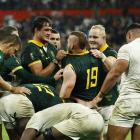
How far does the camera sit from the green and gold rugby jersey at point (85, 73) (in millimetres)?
7793

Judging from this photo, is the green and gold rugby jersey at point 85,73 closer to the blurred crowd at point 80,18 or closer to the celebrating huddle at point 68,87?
the celebrating huddle at point 68,87

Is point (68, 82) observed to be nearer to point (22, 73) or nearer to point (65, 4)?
point (22, 73)

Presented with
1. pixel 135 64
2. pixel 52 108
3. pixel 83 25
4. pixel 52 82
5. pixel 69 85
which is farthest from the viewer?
pixel 83 25

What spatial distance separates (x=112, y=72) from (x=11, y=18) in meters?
21.8

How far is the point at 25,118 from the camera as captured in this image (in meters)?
7.22

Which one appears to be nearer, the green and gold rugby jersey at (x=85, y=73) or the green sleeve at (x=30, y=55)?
the green and gold rugby jersey at (x=85, y=73)

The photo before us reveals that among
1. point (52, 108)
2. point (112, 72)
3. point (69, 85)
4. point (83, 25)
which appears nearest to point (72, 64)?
point (69, 85)

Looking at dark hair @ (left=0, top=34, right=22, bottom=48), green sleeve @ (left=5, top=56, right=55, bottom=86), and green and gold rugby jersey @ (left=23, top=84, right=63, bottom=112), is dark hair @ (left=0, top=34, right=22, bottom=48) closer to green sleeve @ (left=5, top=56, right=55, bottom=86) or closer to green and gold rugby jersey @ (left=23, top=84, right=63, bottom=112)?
green sleeve @ (left=5, top=56, right=55, bottom=86)

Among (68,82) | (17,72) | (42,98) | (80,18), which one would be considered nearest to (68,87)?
(68,82)

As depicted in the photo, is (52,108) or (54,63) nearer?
(52,108)

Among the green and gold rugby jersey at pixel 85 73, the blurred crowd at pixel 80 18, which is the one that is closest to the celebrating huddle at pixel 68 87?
the green and gold rugby jersey at pixel 85 73

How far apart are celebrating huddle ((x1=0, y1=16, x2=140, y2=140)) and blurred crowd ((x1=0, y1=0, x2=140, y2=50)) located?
54.2ft

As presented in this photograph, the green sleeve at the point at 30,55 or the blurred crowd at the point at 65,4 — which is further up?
the green sleeve at the point at 30,55

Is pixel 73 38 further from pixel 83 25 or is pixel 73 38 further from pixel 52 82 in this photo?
pixel 83 25
